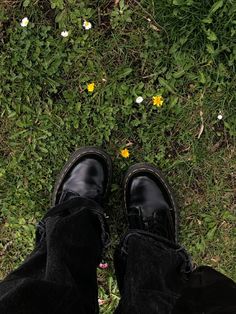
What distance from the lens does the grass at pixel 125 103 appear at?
2.67 metres

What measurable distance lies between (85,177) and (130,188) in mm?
260

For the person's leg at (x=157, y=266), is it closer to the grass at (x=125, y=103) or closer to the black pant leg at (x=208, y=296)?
the black pant leg at (x=208, y=296)

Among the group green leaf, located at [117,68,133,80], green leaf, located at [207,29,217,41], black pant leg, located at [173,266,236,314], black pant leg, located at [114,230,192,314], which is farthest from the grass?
black pant leg, located at [173,266,236,314]

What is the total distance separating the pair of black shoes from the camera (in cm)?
271

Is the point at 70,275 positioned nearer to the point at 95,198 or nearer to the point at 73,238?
the point at 73,238

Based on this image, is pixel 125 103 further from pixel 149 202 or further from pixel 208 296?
pixel 208 296

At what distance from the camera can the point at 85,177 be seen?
278 cm

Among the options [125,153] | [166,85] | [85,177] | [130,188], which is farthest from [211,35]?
[85,177]

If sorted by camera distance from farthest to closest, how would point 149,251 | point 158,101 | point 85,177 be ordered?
1. point 85,177
2. point 158,101
3. point 149,251

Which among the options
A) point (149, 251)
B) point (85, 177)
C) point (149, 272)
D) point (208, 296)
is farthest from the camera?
point (85, 177)

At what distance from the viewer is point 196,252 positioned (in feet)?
9.00

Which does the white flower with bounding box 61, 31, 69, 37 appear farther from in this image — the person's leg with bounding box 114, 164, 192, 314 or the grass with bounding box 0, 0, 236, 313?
the person's leg with bounding box 114, 164, 192, 314

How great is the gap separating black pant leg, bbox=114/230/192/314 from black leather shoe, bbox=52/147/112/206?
37cm

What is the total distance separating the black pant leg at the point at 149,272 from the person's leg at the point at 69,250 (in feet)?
0.49
